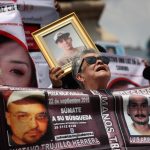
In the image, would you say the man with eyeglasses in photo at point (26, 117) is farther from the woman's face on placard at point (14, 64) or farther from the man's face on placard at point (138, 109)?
the woman's face on placard at point (14, 64)

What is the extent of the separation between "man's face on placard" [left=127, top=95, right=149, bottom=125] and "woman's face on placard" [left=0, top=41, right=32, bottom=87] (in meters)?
1.26

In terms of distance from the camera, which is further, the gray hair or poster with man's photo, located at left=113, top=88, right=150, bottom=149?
the gray hair

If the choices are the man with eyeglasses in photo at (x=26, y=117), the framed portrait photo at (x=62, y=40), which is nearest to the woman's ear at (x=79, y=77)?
the framed portrait photo at (x=62, y=40)

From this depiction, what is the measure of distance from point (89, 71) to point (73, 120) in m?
0.65

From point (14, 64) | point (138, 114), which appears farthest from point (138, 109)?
point (14, 64)

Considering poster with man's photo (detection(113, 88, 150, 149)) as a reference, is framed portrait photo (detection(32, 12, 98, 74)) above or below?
above

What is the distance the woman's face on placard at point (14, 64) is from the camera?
172 inches

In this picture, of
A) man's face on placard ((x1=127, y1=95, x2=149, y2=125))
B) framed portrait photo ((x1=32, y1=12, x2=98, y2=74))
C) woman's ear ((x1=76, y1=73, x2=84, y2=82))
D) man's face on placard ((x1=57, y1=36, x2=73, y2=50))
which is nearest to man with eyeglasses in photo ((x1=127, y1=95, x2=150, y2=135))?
man's face on placard ((x1=127, y1=95, x2=149, y2=125))

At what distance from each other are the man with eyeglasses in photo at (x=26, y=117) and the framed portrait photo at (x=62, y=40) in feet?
3.46

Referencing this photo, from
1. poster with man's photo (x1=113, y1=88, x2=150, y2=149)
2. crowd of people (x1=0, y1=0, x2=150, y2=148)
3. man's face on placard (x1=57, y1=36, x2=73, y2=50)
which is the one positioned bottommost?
poster with man's photo (x1=113, y1=88, x2=150, y2=149)

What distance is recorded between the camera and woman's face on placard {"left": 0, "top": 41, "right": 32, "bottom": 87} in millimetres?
4367

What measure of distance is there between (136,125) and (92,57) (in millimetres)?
630

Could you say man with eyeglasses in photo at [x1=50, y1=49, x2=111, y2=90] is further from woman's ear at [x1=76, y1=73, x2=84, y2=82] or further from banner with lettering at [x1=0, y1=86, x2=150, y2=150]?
banner with lettering at [x1=0, y1=86, x2=150, y2=150]

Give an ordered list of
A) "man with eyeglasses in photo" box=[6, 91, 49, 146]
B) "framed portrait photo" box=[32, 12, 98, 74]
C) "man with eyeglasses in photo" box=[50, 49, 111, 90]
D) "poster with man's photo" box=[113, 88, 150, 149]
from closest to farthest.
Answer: "man with eyeglasses in photo" box=[6, 91, 49, 146] → "poster with man's photo" box=[113, 88, 150, 149] → "man with eyeglasses in photo" box=[50, 49, 111, 90] → "framed portrait photo" box=[32, 12, 98, 74]
